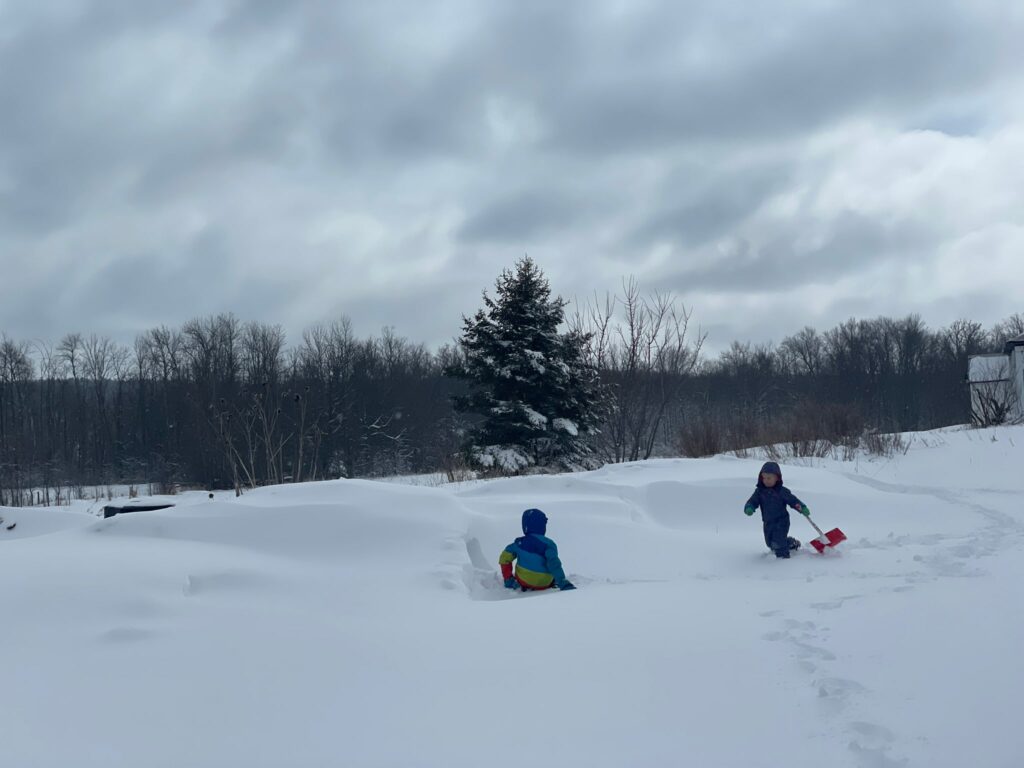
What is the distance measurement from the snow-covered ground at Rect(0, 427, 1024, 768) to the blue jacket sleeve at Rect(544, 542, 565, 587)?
1.35ft

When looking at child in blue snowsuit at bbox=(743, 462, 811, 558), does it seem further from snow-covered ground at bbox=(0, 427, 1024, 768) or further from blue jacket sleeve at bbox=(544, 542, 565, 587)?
blue jacket sleeve at bbox=(544, 542, 565, 587)

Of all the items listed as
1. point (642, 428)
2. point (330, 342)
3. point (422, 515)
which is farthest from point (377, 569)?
point (330, 342)

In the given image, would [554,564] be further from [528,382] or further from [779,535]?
[528,382]

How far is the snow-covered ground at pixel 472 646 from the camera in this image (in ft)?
11.0

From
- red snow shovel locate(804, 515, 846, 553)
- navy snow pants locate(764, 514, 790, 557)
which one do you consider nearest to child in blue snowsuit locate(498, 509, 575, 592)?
navy snow pants locate(764, 514, 790, 557)

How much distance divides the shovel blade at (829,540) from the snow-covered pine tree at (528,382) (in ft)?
48.9

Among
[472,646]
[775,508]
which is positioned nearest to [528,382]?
[775,508]

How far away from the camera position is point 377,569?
6.49 metres

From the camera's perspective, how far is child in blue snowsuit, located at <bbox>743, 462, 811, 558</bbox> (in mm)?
7320

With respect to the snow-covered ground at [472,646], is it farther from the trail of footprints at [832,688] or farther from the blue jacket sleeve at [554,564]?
the blue jacket sleeve at [554,564]

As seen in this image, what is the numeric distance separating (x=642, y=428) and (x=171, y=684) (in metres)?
16.6

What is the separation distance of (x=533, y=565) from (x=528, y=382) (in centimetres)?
1589

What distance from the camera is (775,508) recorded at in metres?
7.43

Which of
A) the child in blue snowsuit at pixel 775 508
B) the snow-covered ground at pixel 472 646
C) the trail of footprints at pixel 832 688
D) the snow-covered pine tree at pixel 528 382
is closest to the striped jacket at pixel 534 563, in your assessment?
the snow-covered ground at pixel 472 646
